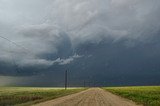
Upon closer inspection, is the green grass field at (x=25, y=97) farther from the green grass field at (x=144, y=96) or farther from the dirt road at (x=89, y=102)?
the green grass field at (x=144, y=96)

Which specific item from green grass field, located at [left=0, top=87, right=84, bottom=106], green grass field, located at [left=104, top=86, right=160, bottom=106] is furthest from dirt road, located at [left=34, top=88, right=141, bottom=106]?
green grass field, located at [left=0, top=87, right=84, bottom=106]

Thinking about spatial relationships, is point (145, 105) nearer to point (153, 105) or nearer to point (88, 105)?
point (153, 105)

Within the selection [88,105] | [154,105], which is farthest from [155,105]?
[88,105]

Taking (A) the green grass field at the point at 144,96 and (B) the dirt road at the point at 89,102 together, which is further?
(A) the green grass field at the point at 144,96

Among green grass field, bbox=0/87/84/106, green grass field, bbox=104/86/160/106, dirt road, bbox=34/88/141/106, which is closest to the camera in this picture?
dirt road, bbox=34/88/141/106

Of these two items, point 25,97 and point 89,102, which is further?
point 25,97

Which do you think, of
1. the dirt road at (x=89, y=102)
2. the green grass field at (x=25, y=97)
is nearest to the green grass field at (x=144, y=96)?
the dirt road at (x=89, y=102)

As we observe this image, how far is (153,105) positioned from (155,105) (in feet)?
0.85

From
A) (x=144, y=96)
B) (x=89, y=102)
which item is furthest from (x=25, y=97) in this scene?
(x=144, y=96)

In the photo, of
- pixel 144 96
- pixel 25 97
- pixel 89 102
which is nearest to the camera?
pixel 89 102

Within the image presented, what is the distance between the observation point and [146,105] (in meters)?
35.9

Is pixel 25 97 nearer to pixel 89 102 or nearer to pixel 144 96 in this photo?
pixel 89 102

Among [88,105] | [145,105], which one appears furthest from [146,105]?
[88,105]

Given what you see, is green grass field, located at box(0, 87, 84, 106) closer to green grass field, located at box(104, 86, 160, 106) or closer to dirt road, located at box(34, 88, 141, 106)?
dirt road, located at box(34, 88, 141, 106)
